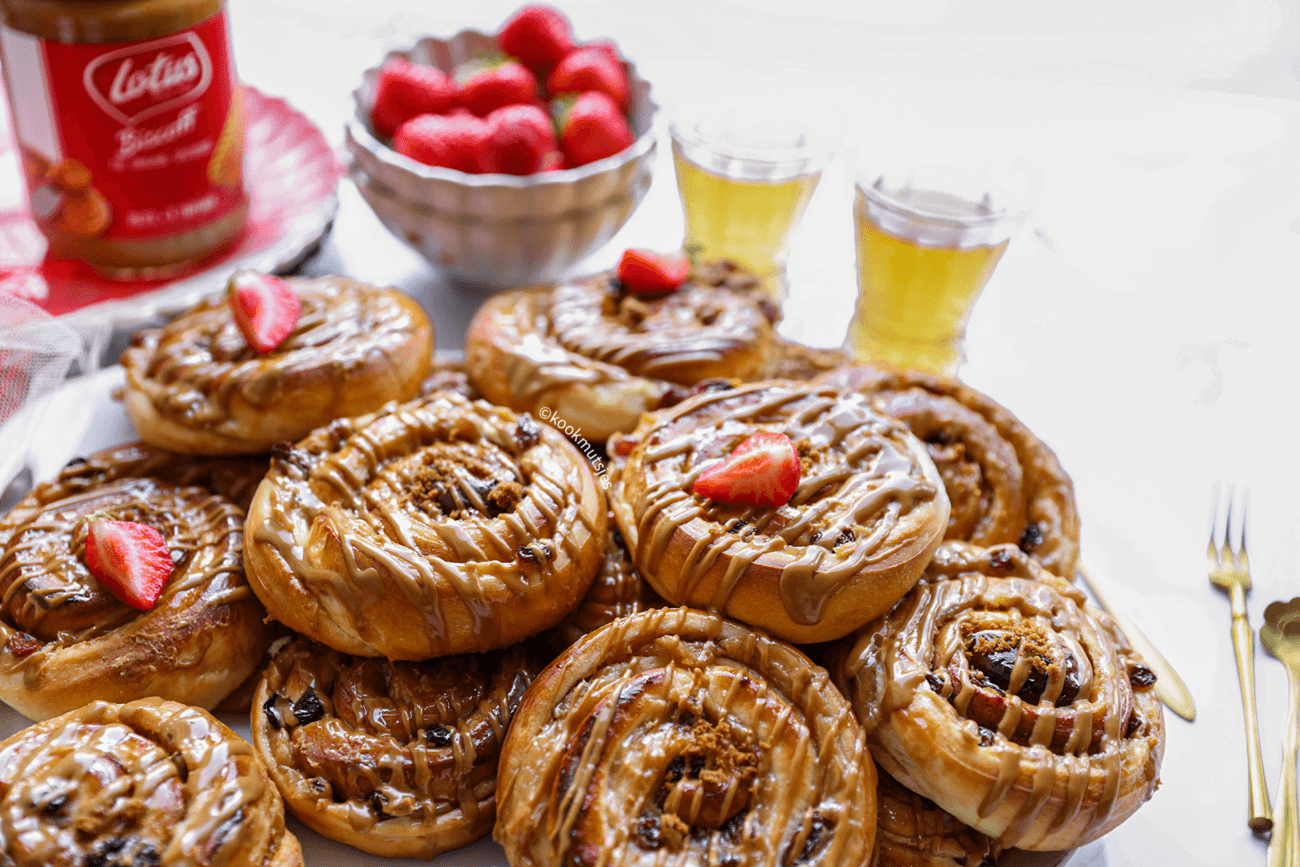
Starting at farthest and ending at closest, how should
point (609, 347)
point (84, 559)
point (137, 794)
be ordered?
1. point (609, 347)
2. point (84, 559)
3. point (137, 794)

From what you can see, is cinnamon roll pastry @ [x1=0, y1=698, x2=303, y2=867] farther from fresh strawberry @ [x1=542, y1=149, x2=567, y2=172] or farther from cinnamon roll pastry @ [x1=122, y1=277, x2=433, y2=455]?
fresh strawberry @ [x1=542, y1=149, x2=567, y2=172]

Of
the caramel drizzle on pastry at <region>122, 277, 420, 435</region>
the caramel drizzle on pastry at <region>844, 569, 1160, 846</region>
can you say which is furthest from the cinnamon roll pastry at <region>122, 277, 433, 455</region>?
the caramel drizzle on pastry at <region>844, 569, 1160, 846</region>

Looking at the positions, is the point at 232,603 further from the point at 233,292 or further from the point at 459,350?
the point at 459,350

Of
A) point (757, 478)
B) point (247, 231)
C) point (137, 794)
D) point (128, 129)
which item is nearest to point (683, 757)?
point (757, 478)

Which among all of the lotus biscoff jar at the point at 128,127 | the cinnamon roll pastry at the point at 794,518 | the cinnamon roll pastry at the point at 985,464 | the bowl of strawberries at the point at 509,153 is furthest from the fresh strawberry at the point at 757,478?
the lotus biscoff jar at the point at 128,127

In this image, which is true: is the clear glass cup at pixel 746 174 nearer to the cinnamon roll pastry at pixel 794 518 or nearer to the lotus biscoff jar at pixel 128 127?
the cinnamon roll pastry at pixel 794 518

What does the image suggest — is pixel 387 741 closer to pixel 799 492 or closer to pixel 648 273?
pixel 799 492
